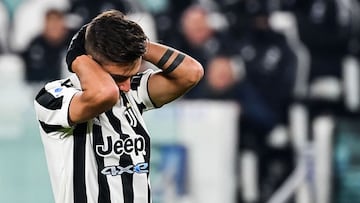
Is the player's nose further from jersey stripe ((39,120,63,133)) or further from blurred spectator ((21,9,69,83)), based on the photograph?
blurred spectator ((21,9,69,83))

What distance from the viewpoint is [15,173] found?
8211mm

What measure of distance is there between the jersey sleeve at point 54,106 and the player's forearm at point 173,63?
341mm

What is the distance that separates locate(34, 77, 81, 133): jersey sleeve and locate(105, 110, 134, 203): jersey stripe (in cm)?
16

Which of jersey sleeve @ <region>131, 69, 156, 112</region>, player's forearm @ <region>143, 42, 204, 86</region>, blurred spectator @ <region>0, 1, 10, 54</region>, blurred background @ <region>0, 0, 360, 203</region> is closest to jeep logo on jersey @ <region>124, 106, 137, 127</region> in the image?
jersey sleeve @ <region>131, 69, 156, 112</region>

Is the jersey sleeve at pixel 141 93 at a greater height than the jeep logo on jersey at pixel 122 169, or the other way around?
the jersey sleeve at pixel 141 93

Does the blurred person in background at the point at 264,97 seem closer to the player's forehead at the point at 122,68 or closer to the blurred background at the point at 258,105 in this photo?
the blurred background at the point at 258,105

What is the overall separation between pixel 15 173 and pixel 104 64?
4578 millimetres

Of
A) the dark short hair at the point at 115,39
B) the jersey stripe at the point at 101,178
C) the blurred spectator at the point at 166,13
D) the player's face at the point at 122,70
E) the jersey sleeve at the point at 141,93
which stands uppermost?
the dark short hair at the point at 115,39

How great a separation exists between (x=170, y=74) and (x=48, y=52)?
4.20 meters

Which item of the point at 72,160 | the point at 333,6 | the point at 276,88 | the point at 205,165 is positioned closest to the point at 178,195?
the point at 205,165

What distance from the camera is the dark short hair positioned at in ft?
12.1

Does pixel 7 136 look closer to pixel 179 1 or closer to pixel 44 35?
pixel 44 35

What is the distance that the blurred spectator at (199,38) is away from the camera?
8.02 metres

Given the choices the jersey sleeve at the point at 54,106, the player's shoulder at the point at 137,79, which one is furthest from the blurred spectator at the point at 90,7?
the jersey sleeve at the point at 54,106
